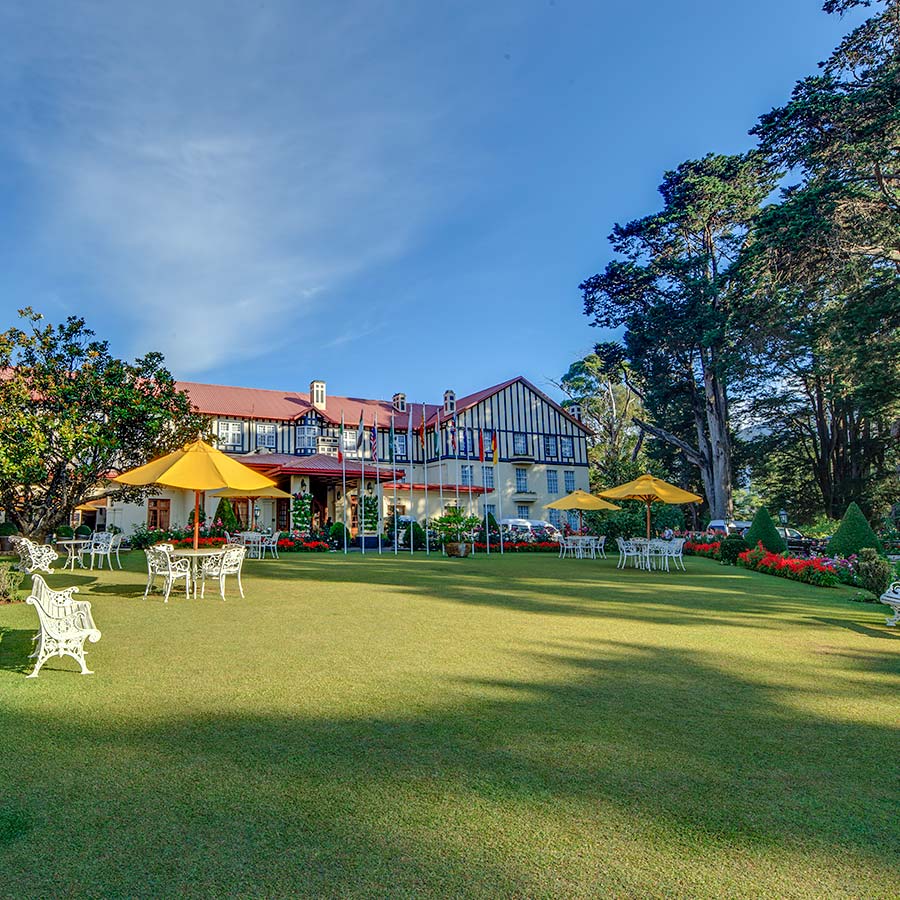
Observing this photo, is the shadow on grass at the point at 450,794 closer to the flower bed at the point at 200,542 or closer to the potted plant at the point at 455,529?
the potted plant at the point at 455,529

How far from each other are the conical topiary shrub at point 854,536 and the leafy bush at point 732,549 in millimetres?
Result: 2210

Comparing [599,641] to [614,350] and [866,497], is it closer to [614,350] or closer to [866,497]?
[614,350]

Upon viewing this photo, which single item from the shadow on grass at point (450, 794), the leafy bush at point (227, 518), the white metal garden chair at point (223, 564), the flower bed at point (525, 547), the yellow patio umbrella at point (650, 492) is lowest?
the flower bed at point (525, 547)

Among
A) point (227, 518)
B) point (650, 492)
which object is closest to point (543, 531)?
point (650, 492)

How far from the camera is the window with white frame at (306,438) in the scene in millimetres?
36375

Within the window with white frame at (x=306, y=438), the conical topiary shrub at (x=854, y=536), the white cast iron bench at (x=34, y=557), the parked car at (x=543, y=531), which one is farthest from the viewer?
the window with white frame at (x=306, y=438)

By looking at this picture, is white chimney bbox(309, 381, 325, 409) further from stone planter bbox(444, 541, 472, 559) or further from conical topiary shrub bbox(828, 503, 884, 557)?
conical topiary shrub bbox(828, 503, 884, 557)

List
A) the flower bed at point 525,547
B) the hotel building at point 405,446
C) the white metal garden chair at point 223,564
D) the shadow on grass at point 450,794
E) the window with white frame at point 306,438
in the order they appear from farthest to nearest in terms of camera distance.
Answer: the window with white frame at point 306,438, the hotel building at point 405,446, the flower bed at point 525,547, the white metal garden chair at point 223,564, the shadow on grass at point 450,794

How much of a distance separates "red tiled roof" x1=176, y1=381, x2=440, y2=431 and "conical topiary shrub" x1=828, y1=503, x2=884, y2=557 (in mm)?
21976

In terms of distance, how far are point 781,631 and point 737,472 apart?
3596 centimetres

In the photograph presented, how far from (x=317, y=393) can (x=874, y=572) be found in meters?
32.1

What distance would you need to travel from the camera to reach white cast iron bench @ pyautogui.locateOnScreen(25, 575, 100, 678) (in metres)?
5.25

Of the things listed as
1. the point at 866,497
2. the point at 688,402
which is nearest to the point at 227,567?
the point at 688,402

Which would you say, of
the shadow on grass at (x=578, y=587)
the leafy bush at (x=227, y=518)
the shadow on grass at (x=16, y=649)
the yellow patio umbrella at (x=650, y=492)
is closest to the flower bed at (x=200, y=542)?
the leafy bush at (x=227, y=518)
